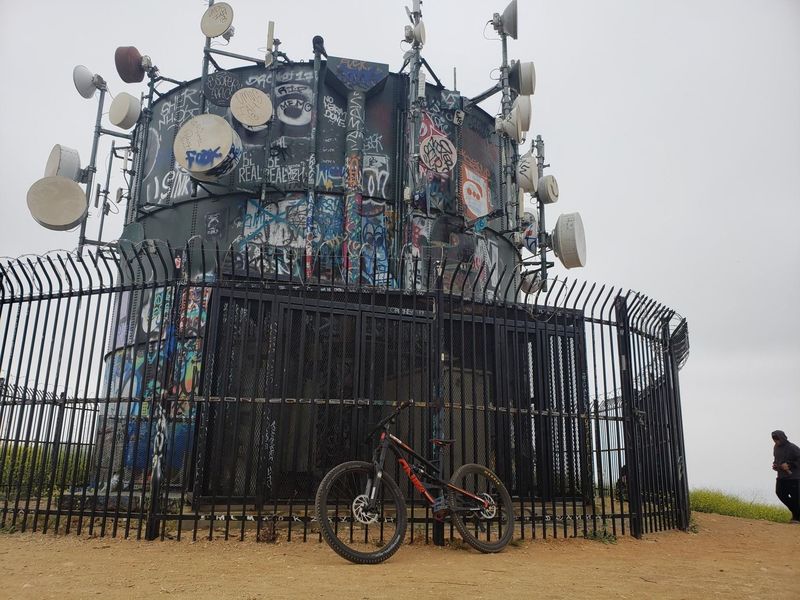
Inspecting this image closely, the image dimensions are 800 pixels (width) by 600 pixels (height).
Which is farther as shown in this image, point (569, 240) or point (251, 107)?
point (569, 240)

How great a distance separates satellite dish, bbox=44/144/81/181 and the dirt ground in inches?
477

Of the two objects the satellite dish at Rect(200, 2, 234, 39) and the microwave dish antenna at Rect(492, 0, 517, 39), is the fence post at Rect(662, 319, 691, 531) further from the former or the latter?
the satellite dish at Rect(200, 2, 234, 39)

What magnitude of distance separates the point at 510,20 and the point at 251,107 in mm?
7809

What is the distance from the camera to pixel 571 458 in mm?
8289

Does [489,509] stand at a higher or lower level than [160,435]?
lower

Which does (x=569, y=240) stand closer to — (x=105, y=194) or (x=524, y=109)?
(x=524, y=109)

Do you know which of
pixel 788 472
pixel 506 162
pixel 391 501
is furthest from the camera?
pixel 506 162

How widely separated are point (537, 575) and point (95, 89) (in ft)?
60.6

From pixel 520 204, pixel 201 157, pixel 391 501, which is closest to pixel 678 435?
pixel 391 501

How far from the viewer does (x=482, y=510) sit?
23.1ft

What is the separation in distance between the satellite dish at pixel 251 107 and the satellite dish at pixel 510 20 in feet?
23.8

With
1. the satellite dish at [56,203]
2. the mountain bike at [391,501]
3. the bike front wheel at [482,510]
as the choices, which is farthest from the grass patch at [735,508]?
the satellite dish at [56,203]

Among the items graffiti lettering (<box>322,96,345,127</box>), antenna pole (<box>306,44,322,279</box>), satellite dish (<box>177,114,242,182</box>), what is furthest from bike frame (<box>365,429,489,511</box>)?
graffiti lettering (<box>322,96,345,127</box>)

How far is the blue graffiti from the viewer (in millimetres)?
13633
